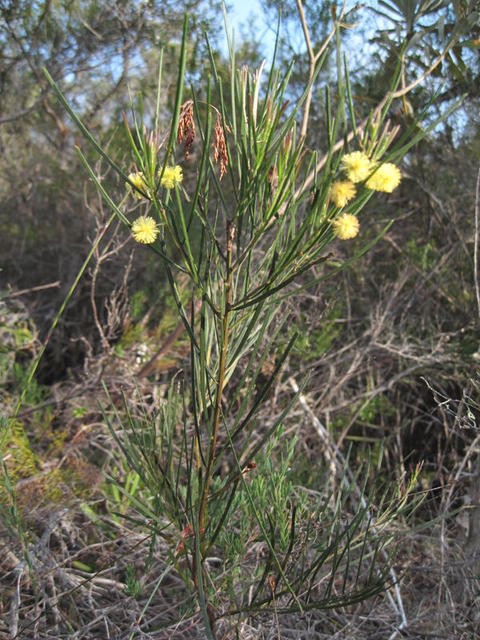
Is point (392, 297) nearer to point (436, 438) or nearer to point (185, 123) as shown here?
point (436, 438)

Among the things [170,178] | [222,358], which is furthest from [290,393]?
[170,178]

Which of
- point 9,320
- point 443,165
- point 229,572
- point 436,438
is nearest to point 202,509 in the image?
point 229,572

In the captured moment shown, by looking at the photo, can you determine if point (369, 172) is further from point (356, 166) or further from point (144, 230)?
point (144, 230)

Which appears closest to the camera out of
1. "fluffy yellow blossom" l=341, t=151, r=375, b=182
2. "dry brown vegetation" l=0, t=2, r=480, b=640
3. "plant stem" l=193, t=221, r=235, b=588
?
"fluffy yellow blossom" l=341, t=151, r=375, b=182

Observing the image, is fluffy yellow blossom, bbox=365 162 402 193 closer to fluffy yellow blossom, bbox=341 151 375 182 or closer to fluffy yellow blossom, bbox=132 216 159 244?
fluffy yellow blossom, bbox=341 151 375 182

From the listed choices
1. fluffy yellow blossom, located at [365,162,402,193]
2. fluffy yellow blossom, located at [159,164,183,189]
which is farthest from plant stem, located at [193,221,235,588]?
fluffy yellow blossom, located at [365,162,402,193]
